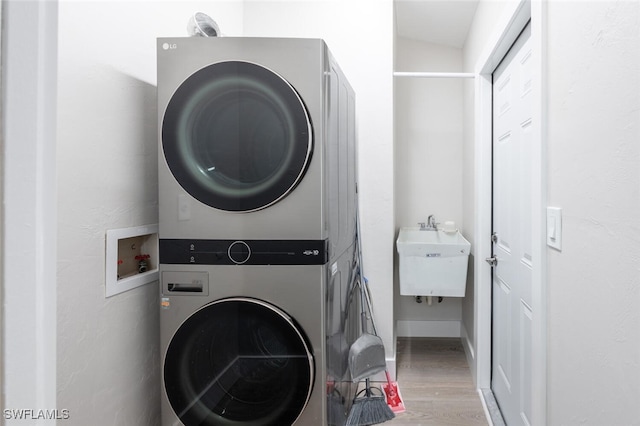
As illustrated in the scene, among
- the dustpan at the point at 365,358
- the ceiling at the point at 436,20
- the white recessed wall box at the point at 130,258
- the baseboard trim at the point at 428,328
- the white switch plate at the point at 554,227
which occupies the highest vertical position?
the ceiling at the point at 436,20

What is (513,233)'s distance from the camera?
64.8 inches

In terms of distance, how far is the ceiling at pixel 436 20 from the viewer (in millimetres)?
2324

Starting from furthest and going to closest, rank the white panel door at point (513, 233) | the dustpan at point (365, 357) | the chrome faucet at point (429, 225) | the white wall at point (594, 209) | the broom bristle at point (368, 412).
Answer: the chrome faucet at point (429, 225) < the broom bristle at point (368, 412) < the dustpan at point (365, 357) < the white panel door at point (513, 233) < the white wall at point (594, 209)

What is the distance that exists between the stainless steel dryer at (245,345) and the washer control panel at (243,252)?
22 mm

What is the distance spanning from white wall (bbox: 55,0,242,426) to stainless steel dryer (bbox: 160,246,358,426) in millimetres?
138

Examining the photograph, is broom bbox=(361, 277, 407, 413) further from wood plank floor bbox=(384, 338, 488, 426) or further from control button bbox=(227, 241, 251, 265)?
control button bbox=(227, 241, 251, 265)

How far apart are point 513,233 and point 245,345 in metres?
1.32

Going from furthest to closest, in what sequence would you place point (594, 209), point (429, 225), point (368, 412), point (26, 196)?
point (429, 225)
point (368, 412)
point (594, 209)
point (26, 196)

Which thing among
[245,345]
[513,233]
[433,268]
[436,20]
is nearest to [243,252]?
[245,345]

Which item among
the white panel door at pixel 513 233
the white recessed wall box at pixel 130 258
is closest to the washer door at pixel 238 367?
the white recessed wall box at pixel 130 258

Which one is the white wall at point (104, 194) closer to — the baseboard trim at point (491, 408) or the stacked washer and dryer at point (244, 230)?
the stacked washer and dryer at point (244, 230)

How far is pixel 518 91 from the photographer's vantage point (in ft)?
5.15

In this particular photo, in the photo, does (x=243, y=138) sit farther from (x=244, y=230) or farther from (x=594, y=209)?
(x=594, y=209)

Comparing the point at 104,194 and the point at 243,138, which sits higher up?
the point at 243,138
